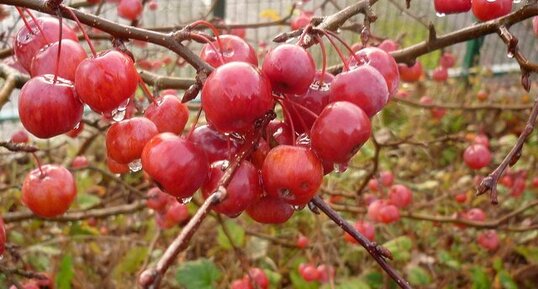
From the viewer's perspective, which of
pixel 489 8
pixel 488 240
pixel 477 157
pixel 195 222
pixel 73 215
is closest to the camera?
pixel 195 222

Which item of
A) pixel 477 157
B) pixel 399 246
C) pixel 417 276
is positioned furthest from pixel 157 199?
pixel 477 157

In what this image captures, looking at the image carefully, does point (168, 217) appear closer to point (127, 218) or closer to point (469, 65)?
point (127, 218)

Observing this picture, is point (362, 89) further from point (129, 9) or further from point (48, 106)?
point (129, 9)

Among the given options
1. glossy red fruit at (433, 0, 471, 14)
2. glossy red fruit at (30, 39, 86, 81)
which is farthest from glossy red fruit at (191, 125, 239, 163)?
glossy red fruit at (433, 0, 471, 14)

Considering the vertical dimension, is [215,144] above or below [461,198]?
above

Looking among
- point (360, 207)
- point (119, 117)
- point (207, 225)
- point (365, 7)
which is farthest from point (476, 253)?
point (119, 117)

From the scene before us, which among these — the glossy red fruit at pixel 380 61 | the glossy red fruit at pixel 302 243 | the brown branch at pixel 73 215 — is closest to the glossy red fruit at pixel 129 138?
the glossy red fruit at pixel 380 61

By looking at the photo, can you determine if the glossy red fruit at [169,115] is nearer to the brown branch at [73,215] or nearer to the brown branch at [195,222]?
the brown branch at [195,222]
